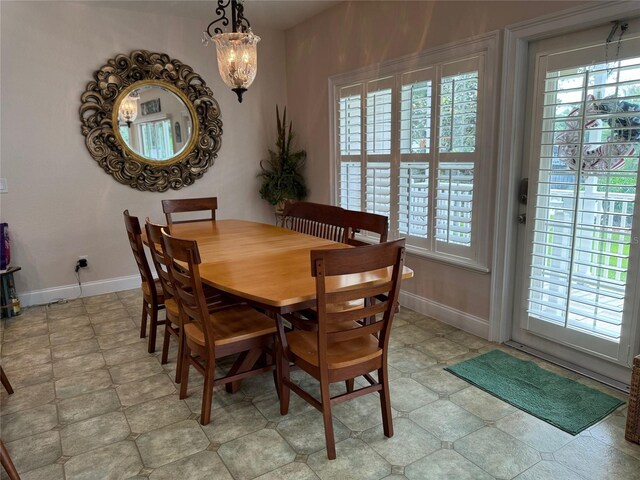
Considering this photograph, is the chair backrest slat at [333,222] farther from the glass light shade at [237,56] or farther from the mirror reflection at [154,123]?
the mirror reflection at [154,123]

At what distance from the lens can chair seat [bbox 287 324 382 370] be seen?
6.15ft

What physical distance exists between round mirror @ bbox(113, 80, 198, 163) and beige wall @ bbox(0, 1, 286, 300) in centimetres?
34

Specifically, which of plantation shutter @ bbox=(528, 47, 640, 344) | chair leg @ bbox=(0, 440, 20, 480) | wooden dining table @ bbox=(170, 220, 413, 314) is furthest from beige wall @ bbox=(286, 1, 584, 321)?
chair leg @ bbox=(0, 440, 20, 480)

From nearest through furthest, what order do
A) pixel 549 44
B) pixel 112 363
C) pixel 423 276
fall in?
pixel 549 44 < pixel 112 363 < pixel 423 276

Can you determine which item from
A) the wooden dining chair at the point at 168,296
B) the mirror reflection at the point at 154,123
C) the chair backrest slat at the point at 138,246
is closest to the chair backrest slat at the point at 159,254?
the wooden dining chair at the point at 168,296

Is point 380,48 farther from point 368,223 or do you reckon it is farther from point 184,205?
point 184,205

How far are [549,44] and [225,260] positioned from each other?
226 cm

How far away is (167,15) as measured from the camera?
14.0ft

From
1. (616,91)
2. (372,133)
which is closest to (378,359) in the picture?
(616,91)

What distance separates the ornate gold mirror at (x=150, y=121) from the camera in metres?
4.09

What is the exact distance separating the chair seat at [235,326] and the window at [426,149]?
5.36 ft

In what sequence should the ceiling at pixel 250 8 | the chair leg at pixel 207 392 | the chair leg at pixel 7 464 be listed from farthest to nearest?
the ceiling at pixel 250 8 → the chair leg at pixel 207 392 → the chair leg at pixel 7 464

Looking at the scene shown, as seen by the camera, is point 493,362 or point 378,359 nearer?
point 378,359

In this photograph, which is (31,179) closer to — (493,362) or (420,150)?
(420,150)
